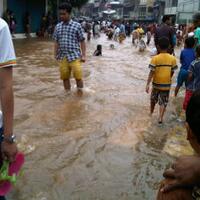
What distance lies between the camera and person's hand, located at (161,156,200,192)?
1733 mm

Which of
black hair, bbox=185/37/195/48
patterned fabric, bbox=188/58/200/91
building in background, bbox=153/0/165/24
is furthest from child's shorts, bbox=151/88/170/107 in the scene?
building in background, bbox=153/0/165/24

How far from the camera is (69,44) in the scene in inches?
304

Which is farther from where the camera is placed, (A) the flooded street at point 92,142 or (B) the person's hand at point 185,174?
(A) the flooded street at point 92,142

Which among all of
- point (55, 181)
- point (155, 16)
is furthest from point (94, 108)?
point (155, 16)

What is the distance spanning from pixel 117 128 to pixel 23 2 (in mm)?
22580

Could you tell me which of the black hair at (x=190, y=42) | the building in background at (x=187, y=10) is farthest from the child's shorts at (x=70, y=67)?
the building in background at (x=187, y=10)

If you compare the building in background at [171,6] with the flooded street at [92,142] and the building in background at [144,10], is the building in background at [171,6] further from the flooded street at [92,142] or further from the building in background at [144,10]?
the flooded street at [92,142]

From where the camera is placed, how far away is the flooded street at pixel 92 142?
4.09 m

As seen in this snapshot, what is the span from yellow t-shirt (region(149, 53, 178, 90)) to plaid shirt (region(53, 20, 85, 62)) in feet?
6.66

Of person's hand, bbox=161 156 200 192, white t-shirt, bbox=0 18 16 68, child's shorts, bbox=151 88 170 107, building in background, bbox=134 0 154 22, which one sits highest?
white t-shirt, bbox=0 18 16 68

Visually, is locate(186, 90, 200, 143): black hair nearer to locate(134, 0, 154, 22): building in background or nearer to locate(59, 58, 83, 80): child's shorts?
locate(59, 58, 83, 80): child's shorts

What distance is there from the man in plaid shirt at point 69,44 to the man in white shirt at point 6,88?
206 inches

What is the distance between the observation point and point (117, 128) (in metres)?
6.14

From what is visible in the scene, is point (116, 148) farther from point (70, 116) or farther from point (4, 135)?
point (4, 135)
